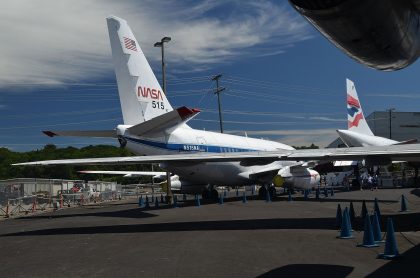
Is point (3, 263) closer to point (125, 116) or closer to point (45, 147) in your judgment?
point (125, 116)

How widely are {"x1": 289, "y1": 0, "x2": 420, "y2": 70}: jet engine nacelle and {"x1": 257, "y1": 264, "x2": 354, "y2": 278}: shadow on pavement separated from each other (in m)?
4.96

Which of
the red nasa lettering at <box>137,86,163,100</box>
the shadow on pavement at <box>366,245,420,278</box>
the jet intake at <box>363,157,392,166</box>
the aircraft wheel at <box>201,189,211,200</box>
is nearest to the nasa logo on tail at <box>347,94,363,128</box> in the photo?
the aircraft wheel at <box>201,189,211,200</box>

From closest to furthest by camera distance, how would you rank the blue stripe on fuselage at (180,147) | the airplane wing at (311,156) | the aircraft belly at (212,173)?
the airplane wing at (311,156), the blue stripe on fuselage at (180,147), the aircraft belly at (212,173)

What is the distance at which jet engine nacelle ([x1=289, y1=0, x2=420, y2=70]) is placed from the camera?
239cm

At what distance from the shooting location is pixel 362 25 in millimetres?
2537

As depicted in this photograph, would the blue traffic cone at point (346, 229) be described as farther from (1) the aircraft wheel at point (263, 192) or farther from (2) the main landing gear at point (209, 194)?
(1) the aircraft wheel at point (263, 192)

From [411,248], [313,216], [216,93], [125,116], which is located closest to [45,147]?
[216,93]

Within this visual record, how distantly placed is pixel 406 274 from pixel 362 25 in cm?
589

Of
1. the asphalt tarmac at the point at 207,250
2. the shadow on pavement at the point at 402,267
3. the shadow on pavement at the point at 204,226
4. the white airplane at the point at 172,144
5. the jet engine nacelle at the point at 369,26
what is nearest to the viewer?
the jet engine nacelle at the point at 369,26

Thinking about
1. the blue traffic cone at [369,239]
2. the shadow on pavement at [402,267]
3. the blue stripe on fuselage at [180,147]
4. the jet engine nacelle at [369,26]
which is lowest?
the shadow on pavement at [402,267]

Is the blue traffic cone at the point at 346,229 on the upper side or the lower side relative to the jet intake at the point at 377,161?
lower

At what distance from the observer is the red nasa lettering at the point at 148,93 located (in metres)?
22.4

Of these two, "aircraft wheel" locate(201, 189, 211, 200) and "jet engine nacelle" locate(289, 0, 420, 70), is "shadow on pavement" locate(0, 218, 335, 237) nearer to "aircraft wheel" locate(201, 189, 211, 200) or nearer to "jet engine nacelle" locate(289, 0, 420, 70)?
"jet engine nacelle" locate(289, 0, 420, 70)

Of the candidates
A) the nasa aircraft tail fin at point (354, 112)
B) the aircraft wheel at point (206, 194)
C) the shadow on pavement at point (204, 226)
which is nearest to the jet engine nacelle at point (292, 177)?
the aircraft wheel at point (206, 194)
